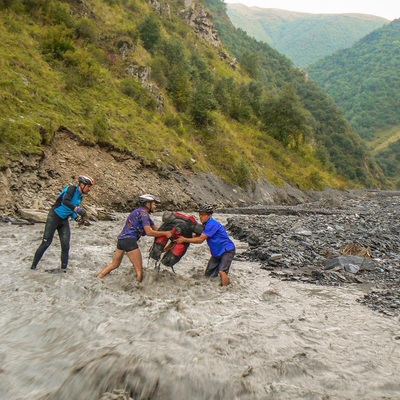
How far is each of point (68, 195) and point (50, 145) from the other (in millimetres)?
13728

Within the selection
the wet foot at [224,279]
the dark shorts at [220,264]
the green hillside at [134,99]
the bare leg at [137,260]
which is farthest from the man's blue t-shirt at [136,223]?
the green hillside at [134,99]

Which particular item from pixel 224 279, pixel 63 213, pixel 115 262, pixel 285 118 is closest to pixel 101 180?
pixel 63 213

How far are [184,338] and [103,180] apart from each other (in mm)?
18863

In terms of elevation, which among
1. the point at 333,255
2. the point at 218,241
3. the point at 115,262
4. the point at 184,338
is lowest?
the point at 115,262

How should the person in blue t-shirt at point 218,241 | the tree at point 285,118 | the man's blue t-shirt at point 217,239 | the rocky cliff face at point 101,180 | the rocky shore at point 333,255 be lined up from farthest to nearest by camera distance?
the tree at point 285,118 < the rocky cliff face at point 101,180 < the rocky shore at point 333,255 < the man's blue t-shirt at point 217,239 < the person in blue t-shirt at point 218,241

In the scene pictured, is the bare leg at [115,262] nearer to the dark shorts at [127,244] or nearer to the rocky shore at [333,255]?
the dark shorts at [127,244]

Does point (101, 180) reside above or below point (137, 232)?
below

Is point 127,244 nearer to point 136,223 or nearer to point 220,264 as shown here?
point 136,223

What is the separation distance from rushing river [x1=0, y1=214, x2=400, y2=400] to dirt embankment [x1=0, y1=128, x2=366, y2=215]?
27.7ft

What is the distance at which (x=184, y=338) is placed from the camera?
6.25m

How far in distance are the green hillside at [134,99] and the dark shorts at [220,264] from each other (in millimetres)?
12469

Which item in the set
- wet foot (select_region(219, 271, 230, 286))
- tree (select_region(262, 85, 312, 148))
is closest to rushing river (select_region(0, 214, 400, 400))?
wet foot (select_region(219, 271, 230, 286))

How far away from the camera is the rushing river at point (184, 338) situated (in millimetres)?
4629

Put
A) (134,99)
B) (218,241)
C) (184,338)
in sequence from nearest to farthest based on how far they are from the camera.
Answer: (184,338), (218,241), (134,99)
